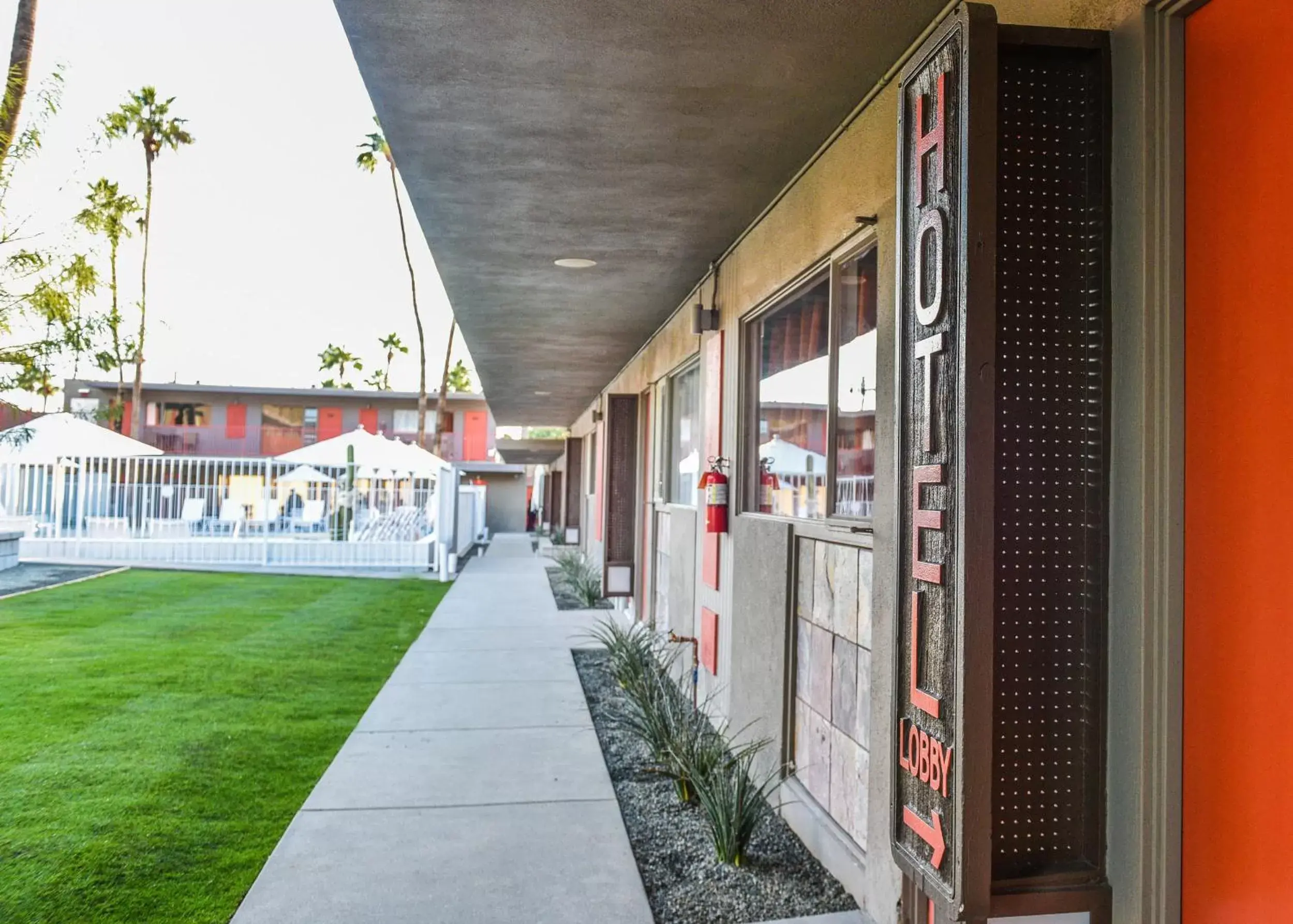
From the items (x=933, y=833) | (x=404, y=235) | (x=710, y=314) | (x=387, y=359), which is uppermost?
(x=404, y=235)

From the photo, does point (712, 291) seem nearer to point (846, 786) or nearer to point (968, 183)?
point (846, 786)

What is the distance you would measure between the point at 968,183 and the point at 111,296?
28.4 metres

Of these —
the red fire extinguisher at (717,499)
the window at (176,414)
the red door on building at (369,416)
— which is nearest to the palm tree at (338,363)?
the red door on building at (369,416)

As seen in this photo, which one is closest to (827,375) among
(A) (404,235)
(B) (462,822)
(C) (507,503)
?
(B) (462,822)

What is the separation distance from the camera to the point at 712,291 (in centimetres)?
635

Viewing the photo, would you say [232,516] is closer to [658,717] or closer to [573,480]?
[573,480]

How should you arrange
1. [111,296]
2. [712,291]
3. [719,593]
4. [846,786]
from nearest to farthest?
[846,786] < [719,593] < [712,291] < [111,296]

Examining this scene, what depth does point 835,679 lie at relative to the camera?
154 inches

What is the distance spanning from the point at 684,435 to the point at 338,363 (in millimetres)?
43414

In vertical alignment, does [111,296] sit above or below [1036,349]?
above

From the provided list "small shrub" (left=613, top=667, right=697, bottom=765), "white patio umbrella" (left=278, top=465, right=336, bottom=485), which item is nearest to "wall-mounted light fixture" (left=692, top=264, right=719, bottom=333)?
"small shrub" (left=613, top=667, right=697, bottom=765)

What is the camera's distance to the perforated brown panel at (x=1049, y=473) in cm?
223

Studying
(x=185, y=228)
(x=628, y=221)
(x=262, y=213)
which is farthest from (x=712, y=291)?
(x=262, y=213)

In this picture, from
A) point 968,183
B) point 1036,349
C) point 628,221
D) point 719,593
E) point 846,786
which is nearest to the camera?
point 968,183
